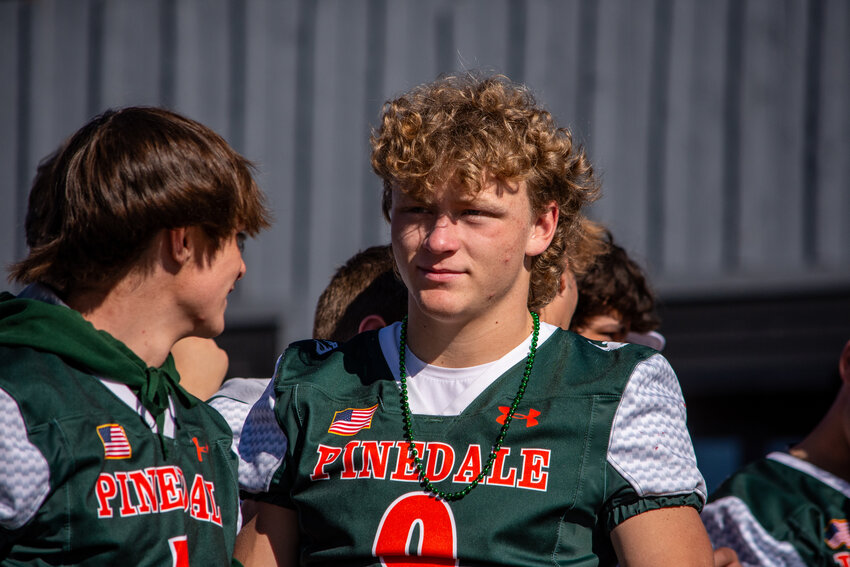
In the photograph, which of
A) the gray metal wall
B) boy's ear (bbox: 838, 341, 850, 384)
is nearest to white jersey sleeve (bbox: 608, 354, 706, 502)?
boy's ear (bbox: 838, 341, 850, 384)

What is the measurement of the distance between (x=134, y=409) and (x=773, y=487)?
1810 mm

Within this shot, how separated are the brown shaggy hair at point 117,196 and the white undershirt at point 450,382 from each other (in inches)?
20.2

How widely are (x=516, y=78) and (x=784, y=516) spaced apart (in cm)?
259

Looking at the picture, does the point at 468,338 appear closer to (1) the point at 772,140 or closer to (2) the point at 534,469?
(2) the point at 534,469

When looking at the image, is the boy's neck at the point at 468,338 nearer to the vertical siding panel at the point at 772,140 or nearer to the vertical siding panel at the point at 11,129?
the vertical siding panel at the point at 772,140

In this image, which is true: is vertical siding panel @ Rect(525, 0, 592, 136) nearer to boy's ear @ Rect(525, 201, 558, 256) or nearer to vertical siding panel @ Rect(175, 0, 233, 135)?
vertical siding panel @ Rect(175, 0, 233, 135)

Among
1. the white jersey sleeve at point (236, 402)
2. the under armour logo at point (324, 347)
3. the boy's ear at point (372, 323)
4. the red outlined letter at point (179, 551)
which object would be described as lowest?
the red outlined letter at point (179, 551)

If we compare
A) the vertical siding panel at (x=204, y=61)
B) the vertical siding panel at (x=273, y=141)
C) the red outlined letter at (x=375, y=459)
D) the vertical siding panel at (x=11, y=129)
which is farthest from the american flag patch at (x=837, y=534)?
the vertical siding panel at (x=11, y=129)

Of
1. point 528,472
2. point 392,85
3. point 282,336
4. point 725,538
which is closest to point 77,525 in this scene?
point 528,472

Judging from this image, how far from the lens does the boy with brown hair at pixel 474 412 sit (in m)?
1.82

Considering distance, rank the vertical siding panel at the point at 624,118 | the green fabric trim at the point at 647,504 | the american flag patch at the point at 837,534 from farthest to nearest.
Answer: the vertical siding panel at the point at 624,118
the american flag patch at the point at 837,534
the green fabric trim at the point at 647,504

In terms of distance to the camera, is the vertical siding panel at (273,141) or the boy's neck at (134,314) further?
the vertical siding panel at (273,141)

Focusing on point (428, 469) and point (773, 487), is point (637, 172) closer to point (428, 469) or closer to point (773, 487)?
point (773, 487)

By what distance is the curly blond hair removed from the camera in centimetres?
190
